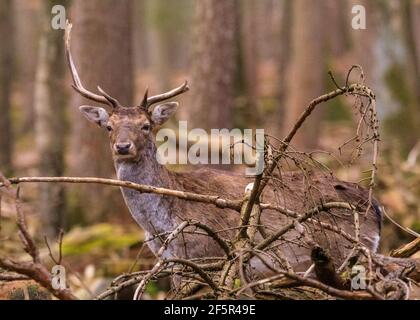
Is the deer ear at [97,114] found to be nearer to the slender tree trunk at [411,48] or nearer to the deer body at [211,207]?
the deer body at [211,207]

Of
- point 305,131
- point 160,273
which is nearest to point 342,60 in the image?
point 305,131

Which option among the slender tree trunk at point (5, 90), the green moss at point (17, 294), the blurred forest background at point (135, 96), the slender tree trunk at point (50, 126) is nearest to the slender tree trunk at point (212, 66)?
the blurred forest background at point (135, 96)

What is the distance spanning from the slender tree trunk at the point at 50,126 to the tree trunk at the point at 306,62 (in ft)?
21.5

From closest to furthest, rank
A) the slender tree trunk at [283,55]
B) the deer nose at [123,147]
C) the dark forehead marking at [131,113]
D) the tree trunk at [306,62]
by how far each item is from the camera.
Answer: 1. the deer nose at [123,147]
2. the dark forehead marking at [131,113]
3. the tree trunk at [306,62]
4. the slender tree trunk at [283,55]

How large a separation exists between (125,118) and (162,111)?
0.50m

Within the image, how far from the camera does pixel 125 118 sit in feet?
25.2

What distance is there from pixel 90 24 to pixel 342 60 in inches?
749

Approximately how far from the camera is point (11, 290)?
680 cm

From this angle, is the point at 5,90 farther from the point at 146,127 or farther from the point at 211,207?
the point at 211,207

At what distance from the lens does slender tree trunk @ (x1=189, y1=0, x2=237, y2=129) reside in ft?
45.1

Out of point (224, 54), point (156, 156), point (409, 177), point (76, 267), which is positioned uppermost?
point (224, 54)

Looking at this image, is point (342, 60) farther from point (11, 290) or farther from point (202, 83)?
point (11, 290)

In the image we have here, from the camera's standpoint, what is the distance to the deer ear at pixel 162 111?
8016 mm

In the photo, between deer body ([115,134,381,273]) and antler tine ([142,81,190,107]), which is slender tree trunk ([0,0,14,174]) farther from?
antler tine ([142,81,190,107])
